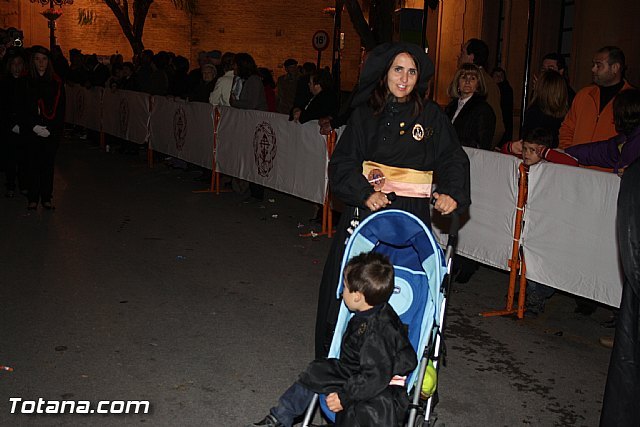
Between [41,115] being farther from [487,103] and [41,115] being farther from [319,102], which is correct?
[487,103]

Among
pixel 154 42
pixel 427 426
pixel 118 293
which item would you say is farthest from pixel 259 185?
pixel 154 42

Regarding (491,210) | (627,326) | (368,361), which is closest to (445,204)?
(368,361)

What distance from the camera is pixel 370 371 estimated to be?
13.1ft

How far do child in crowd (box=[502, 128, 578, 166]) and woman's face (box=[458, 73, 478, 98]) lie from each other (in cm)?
134

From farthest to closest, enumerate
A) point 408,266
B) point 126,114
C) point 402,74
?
1. point 126,114
2. point 402,74
3. point 408,266

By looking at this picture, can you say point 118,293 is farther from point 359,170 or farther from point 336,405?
point 336,405

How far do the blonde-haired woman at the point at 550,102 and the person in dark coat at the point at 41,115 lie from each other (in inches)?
234

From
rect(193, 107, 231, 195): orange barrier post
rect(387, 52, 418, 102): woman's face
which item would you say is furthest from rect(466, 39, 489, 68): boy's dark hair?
rect(193, 107, 231, 195): orange barrier post

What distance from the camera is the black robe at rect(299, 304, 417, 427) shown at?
157 inches

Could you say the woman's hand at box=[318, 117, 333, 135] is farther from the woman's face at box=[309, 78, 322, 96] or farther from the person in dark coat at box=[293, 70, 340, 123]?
the woman's face at box=[309, 78, 322, 96]

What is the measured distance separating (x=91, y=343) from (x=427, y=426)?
2.91 meters

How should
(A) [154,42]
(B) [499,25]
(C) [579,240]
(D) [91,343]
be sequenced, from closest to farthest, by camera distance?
(D) [91,343]
(C) [579,240]
(B) [499,25]
(A) [154,42]

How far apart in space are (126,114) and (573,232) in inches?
497

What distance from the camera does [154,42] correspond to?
43.4 meters
